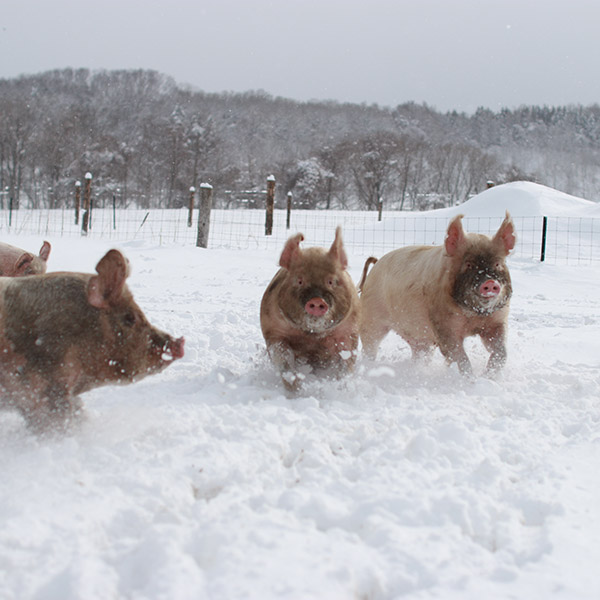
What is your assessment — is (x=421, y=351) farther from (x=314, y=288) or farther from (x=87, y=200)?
(x=87, y=200)

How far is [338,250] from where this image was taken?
3.30 metres

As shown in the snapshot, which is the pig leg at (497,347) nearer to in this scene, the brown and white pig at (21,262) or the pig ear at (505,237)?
the pig ear at (505,237)

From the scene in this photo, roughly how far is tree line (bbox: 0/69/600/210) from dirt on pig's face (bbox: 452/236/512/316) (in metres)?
34.2

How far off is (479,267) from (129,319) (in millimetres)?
2128

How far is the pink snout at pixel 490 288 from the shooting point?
11.0ft

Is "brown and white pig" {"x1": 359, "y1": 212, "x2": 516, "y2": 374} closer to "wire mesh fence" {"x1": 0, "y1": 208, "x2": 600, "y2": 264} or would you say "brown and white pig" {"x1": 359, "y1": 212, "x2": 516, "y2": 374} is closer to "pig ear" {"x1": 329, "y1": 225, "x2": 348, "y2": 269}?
"pig ear" {"x1": 329, "y1": 225, "x2": 348, "y2": 269}

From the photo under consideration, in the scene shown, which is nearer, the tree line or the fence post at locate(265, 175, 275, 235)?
the fence post at locate(265, 175, 275, 235)

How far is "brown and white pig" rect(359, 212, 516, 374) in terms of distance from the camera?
349 centimetres

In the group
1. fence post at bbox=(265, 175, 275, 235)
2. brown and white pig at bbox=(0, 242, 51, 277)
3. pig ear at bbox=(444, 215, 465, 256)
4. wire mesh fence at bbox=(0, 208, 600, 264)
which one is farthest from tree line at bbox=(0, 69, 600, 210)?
pig ear at bbox=(444, 215, 465, 256)

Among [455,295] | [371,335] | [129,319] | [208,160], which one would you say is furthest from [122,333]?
[208,160]

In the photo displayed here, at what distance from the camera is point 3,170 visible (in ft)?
157

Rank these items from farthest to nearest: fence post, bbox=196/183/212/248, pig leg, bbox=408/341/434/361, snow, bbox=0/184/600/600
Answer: fence post, bbox=196/183/212/248 < pig leg, bbox=408/341/434/361 < snow, bbox=0/184/600/600

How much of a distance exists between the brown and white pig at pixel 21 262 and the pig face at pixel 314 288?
2.27 m

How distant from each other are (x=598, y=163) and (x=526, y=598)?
7674cm
